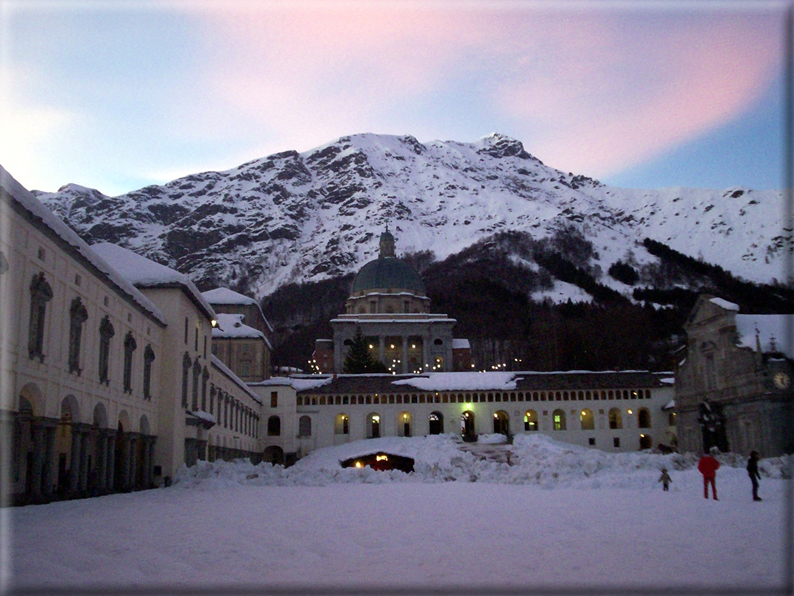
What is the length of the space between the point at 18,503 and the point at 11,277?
6863mm

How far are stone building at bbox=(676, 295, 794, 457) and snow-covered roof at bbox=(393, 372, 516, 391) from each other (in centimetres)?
2102

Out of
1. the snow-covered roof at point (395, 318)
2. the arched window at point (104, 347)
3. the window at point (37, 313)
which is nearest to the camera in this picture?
the window at point (37, 313)

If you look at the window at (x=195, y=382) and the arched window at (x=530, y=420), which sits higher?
the window at (x=195, y=382)

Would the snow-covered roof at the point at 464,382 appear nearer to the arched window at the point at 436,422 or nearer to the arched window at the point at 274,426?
the arched window at the point at 436,422

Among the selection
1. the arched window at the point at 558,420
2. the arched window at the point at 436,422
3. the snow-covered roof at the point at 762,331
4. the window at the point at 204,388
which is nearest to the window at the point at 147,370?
the window at the point at 204,388

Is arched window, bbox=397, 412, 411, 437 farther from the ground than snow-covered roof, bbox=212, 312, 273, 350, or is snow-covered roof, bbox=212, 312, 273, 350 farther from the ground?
snow-covered roof, bbox=212, 312, 273, 350

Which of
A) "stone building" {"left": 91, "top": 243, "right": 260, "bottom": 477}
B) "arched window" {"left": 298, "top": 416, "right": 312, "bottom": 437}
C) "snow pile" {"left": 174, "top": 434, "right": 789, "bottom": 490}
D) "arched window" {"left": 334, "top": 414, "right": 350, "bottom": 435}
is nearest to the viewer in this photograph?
"snow pile" {"left": 174, "top": 434, "right": 789, "bottom": 490}

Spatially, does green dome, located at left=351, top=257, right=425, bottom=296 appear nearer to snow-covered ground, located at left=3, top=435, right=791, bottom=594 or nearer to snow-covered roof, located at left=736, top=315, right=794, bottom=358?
snow-covered roof, located at left=736, top=315, right=794, bottom=358

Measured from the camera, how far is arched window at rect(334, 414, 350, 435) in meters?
83.2

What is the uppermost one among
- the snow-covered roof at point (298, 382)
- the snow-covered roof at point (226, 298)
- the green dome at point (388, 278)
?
the green dome at point (388, 278)

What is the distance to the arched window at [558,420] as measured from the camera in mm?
83625

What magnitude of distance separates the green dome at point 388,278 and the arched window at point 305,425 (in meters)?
43.8

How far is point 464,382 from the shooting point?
85.0 m

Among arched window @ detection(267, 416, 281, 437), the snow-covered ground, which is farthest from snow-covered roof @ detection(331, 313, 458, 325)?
the snow-covered ground
